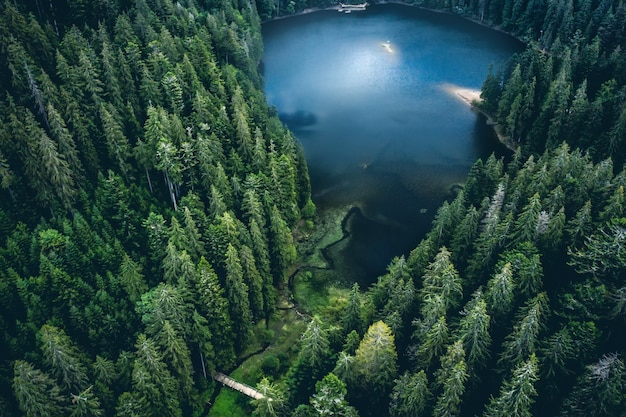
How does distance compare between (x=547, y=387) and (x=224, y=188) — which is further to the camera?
(x=224, y=188)

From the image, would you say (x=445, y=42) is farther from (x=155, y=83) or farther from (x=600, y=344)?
(x=600, y=344)

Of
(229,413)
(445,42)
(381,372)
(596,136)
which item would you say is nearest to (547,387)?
(381,372)

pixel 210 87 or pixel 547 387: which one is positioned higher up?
pixel 210 87

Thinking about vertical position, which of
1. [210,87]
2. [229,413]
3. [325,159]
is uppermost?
[210,87]

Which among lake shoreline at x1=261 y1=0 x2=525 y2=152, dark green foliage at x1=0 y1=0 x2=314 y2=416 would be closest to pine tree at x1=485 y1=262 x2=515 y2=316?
dark green foliage at x1=0 y1=0 x2=314 y2=416

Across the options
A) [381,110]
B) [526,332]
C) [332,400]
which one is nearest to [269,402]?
[332,400]

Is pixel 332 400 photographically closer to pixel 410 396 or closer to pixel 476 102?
pixel 410 396

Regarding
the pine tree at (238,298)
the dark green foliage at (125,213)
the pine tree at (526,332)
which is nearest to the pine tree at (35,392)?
the dark green foliage at (125,213)
